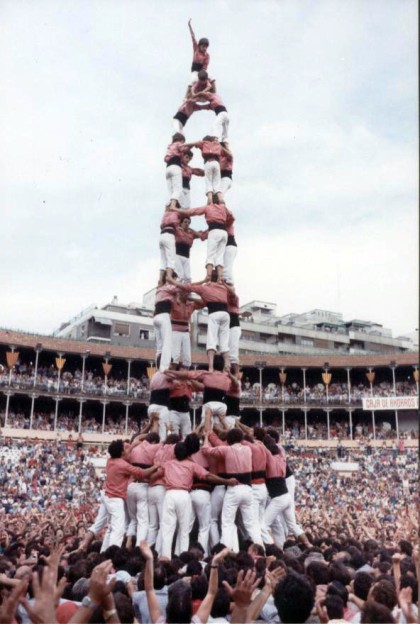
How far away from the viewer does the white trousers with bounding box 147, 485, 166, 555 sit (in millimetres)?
8875

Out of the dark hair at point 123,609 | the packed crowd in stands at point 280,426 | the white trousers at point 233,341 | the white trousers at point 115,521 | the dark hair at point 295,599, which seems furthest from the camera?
the packed crowd in stands at point 280,426

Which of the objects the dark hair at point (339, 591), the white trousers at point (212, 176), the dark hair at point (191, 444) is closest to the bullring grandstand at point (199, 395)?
the white trousers at point (212, 176)

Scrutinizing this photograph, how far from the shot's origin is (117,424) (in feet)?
120

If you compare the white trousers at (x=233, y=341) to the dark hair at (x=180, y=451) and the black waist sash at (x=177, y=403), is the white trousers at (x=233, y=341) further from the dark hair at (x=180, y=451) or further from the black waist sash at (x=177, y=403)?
the dark hair at (x=180, y=451)

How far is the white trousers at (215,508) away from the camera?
349 inches

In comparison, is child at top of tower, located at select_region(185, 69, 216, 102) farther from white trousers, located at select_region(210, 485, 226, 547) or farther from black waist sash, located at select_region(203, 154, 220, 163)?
white trousers, located at select_region(210, 485, 226, 547)

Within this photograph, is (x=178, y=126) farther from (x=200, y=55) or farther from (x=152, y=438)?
(x=152, y=438)

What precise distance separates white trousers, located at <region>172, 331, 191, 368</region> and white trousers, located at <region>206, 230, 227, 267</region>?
1463 mm

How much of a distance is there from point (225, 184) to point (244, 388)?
26567mm

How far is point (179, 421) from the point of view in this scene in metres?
11.3

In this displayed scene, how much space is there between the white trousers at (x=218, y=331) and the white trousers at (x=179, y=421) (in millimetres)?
1303

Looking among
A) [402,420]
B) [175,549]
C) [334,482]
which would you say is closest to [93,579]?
[175,549]

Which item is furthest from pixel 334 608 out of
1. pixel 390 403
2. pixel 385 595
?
pixel 390 403

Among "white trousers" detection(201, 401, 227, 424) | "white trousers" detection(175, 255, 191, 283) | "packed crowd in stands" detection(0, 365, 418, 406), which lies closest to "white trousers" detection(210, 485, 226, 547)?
"white trousers" detection(201, 401, 227, 424)
